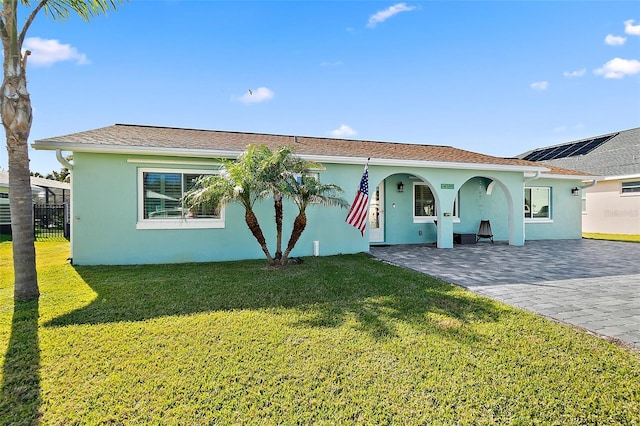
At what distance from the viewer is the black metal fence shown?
16.8m

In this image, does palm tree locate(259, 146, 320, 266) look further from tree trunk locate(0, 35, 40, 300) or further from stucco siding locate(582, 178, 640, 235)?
stucco siding locate(582, 178, 640, 235)

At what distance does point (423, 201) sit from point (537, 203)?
5686 millimetres

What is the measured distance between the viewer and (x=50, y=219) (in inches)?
767

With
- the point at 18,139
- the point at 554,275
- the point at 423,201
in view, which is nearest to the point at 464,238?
the point at 423,201

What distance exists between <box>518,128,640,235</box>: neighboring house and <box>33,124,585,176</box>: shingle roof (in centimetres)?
529

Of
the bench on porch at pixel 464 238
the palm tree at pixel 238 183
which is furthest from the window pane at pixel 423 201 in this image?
the palm tree at pixel 238 183

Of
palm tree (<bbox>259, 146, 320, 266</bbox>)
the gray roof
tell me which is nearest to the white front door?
palm tree (<bbox>259, 146, 320, 266</bbox>)

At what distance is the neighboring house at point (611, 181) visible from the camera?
17.0 metres

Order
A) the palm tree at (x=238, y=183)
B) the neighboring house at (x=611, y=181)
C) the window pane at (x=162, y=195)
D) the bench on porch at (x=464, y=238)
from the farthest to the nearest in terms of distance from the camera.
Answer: the neighboring house at (x=611, y=181)
the bench on porch at (x=464, y=238)
the window pane at (x=162, y=195)
the palm tree at (x=238, y=183)

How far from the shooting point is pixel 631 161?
17.5 metres

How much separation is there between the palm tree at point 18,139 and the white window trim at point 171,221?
→ 302 cm

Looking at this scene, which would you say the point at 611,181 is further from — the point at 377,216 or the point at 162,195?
the point at 162,195

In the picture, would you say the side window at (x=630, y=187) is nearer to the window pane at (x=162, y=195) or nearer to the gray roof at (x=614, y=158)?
the gray roof at (x=614, y=158)

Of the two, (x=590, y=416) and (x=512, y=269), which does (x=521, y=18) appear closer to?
(x=512, y=269)
